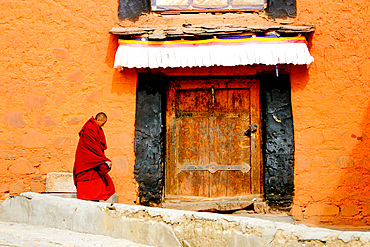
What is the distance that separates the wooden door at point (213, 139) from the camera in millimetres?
5016

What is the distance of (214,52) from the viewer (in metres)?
4.69

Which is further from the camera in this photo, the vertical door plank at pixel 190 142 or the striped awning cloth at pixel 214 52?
the vertical door plank at pixel 190 142

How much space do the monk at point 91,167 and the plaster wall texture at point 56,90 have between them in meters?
0.59

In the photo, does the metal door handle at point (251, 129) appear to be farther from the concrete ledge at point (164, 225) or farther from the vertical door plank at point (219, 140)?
the concrete ledge at point (164, 225)

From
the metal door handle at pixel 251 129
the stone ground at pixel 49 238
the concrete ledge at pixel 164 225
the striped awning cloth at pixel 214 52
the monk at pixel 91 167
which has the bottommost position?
the stone ground at pixel 49 238

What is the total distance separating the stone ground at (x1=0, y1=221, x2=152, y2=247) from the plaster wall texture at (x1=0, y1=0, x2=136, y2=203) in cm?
162

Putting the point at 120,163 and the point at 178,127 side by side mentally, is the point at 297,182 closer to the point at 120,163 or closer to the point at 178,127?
the point at 178,127

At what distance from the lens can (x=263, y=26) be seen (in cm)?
472

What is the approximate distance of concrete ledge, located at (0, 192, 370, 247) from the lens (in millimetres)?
2387

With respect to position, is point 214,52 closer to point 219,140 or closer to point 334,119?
point 219,140

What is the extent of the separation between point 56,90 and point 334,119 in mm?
3470

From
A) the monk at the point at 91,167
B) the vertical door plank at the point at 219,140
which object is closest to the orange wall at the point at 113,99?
the monk at the point at 91,167

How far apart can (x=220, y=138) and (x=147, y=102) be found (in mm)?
1049

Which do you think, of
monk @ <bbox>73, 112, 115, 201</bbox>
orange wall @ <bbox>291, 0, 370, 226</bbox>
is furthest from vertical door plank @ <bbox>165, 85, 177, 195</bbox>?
orange wall @ <bbox>291, 0, 370, 226</bbox>
